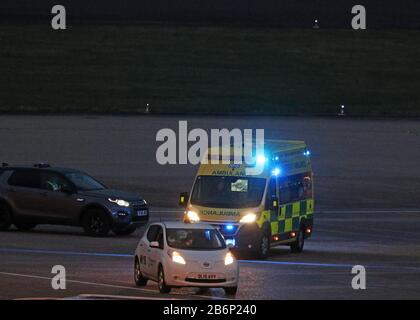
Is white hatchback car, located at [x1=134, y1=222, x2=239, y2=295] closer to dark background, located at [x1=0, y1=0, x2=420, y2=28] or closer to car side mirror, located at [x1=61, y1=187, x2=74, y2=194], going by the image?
car side mirror, located at [x1=61, y1=187, x2=74, y2=194]

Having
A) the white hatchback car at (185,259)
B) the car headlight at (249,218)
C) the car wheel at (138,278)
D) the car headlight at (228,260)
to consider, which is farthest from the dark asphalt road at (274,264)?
the car headlight at (249,218)

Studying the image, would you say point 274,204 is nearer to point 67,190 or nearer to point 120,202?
point 120,202

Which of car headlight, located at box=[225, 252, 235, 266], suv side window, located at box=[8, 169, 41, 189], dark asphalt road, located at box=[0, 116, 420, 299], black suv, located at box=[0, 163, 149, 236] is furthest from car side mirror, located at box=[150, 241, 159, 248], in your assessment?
suv side window, located at box=[8, 169, 41, 189]

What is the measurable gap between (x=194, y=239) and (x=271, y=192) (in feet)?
19.7

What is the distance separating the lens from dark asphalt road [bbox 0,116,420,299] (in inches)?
895

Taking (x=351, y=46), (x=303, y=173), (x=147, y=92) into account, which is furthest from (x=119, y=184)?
(x=351, y=46)

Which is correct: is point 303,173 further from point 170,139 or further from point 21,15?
point 21,15

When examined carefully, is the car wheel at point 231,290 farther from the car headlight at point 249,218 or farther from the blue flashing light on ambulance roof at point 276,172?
the blue flashing light on ambulance roof at point 276,172

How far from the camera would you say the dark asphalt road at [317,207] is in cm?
2273

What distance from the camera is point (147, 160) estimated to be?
145 feet

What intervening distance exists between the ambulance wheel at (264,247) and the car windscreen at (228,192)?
2.36 feet

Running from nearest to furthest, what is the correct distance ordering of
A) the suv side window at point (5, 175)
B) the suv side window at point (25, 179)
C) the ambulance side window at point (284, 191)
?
the ambulance side window at point (284, 191) → the suv side window at point (25, 179) → the suv side window at point (5, 175)

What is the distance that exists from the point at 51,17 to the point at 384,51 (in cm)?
1772
